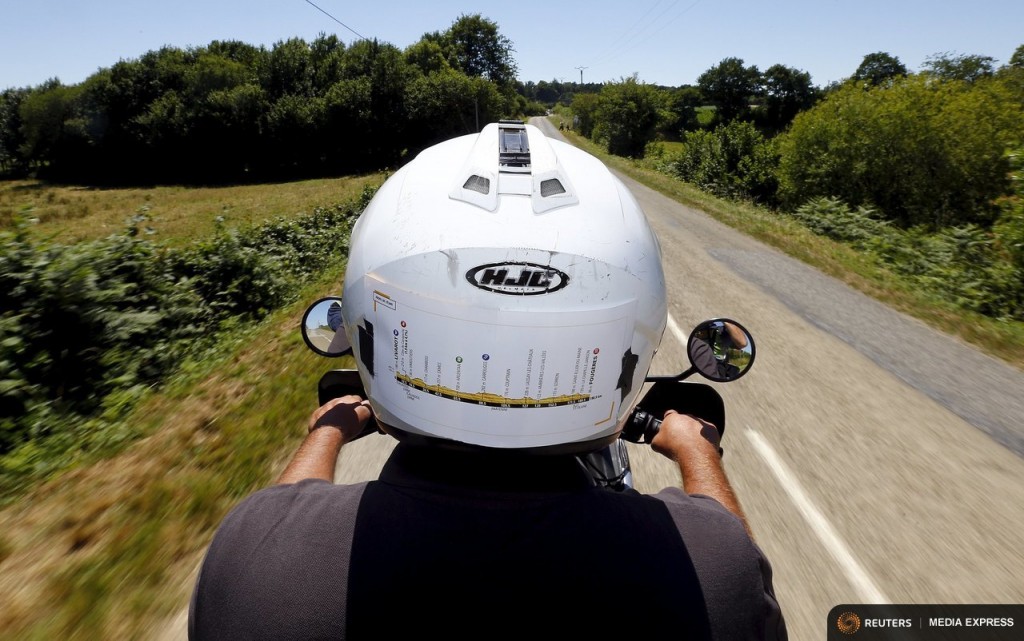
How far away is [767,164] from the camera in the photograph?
2953 centimetres

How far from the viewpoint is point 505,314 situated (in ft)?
4.87

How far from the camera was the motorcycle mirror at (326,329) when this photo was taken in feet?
7.22

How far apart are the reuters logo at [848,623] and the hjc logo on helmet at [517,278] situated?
8.20ft

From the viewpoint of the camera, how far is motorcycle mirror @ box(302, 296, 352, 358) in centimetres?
220

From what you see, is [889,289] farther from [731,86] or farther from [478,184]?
[731,86]

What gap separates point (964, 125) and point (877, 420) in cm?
2378

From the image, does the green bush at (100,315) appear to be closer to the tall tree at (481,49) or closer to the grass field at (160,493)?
the grass field at (160,493)

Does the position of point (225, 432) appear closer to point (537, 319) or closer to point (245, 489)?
point (245, 489)

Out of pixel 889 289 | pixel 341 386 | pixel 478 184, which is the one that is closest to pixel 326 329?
pixel 341 386

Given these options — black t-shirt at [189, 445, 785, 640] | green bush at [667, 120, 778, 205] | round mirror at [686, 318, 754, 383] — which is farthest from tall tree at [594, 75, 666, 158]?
black t-shirt at [189, 445, 785, 640]

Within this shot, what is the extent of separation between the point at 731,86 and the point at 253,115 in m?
68.0

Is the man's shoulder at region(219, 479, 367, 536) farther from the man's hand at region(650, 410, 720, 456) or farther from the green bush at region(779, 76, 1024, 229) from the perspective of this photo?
the green bush at region(779, 76, 1024, 229)

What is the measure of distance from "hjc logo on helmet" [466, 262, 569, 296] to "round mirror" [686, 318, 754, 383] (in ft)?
3.31

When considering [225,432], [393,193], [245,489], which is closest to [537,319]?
Answer: [393,193]
